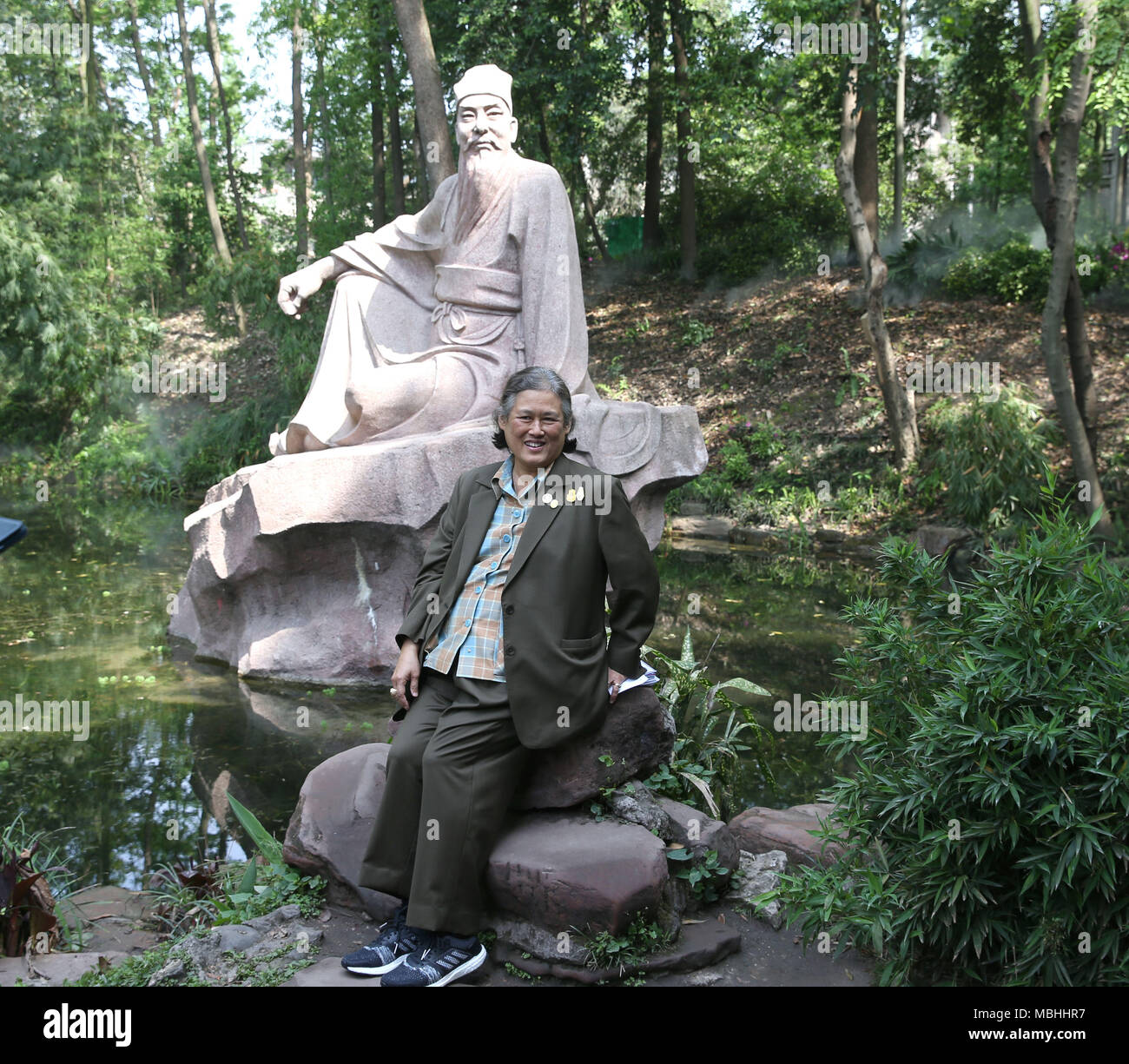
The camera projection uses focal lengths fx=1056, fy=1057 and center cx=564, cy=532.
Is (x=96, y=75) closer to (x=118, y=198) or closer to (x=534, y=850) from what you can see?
(x=118, y=198)

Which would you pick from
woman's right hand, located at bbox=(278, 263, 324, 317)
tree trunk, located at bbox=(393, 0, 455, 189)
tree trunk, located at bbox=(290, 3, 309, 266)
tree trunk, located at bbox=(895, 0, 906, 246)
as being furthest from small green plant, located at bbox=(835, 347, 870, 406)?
tree trunk, located at bbox=(290, 3, 309, 266)

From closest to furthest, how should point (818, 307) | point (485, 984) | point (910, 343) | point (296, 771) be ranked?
1. point (485, 984)
2. point (296, 771)
3. point (910, 343)
4. point (818, 307)

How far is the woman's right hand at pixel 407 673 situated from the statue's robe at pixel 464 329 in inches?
118

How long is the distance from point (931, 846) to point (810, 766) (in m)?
2.23

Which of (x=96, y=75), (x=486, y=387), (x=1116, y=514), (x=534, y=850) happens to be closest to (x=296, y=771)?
(x=534, y=850)

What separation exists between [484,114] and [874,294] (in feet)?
19.1

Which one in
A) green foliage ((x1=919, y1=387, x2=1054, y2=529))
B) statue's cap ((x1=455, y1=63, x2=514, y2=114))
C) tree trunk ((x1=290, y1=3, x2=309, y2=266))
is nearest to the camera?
statue's cap ((x1=455, y1=63, x2=514, y2=114))

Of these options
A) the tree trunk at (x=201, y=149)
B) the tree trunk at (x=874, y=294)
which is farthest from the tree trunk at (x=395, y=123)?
the tree trunk at (x=874, y=294)

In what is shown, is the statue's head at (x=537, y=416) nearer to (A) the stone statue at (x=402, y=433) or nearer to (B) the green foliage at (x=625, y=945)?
(B) the green foliage at (x=625, y=945)

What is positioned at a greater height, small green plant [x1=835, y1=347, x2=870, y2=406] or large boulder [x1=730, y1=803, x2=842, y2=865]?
small green plant [x1=835, y1=347, x2=870, y2=406]

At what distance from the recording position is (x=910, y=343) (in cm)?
1391

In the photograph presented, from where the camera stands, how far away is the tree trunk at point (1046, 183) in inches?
311

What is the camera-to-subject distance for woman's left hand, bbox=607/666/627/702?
10.2 ft

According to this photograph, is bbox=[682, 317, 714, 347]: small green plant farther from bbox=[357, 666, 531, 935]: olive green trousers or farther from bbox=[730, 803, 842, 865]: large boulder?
bbox=[357, 666, 531, 935]: olive green trousers
